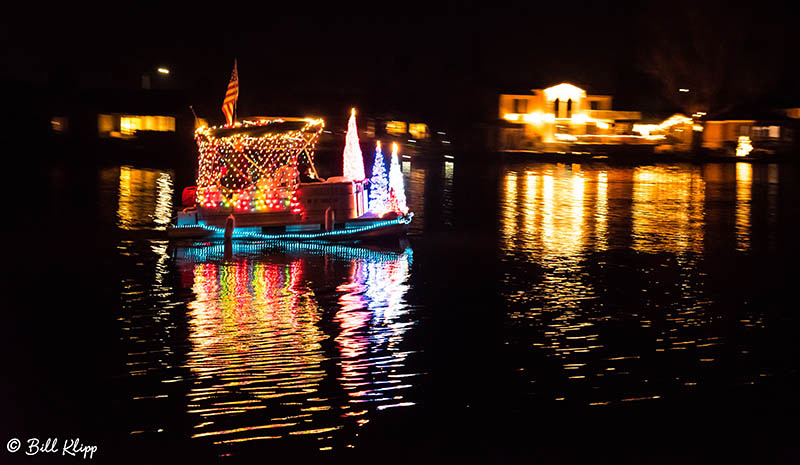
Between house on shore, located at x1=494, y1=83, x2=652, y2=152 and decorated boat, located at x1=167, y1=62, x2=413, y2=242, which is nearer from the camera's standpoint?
decorated boat, located at x1=167, y1=62, x2=413, y2=242

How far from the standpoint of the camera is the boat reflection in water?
9352 millimetres

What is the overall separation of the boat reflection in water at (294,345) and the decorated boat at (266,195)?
1.56 m

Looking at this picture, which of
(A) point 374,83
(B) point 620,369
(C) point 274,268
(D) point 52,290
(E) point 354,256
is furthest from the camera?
(A) point 374,83

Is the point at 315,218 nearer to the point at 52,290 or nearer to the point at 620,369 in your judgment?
the point at 52,290

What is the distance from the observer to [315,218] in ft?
69.1

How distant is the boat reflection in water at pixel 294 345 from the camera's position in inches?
368

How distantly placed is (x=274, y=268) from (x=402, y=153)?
41.1 metres

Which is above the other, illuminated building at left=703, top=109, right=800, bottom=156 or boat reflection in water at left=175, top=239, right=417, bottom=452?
illuminated building at left=703, top=109, right=800, bottom=156

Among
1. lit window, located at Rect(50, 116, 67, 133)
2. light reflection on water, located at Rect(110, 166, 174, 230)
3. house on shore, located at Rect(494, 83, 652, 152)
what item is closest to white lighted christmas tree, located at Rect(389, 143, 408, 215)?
light reflection on water, located at Rect(110, 166, 174, 230)

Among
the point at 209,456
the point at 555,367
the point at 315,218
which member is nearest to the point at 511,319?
the point at 555,367

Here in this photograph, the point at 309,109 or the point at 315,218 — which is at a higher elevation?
the point at 309,109

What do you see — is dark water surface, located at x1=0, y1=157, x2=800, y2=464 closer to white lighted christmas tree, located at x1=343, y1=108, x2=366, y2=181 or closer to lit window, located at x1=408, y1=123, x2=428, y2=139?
white lighted christmas tree, located at x1=343, y1=108, x2=366, y2=181

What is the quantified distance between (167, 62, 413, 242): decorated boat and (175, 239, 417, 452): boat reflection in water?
156 cm

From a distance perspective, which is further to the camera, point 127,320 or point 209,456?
point 127,320
